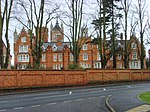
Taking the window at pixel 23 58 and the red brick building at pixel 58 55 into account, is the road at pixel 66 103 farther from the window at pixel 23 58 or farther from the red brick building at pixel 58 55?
the red brick building at pixel 58 55

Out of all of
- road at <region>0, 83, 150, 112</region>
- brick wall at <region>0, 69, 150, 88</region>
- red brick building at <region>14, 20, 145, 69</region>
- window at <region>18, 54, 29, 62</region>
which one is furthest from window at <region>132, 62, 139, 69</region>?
road at <region>0, 83, 150, 112</region>

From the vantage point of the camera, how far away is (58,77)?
37156 millimetres

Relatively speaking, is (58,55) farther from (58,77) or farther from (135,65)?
(58,77)

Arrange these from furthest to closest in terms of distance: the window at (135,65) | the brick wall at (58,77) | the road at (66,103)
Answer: the window at (135,65) → the brick wall at (58,77) → the road at (66,103)

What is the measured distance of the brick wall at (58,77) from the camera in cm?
3125

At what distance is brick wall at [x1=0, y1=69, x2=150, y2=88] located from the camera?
3125 centimetres

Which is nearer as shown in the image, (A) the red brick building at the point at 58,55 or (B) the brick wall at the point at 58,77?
(B) the brick wall at the point at 58,77

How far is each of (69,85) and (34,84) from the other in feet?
19.7

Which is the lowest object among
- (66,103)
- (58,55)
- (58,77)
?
(66,103)

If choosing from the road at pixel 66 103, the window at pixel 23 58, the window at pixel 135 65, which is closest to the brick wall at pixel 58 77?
the road at pixel 66 103

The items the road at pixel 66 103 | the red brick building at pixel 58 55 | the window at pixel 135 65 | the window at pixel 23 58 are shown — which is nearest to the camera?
the road at pixel 66 103

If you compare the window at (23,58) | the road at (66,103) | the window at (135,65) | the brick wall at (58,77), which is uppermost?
the window at (23,58)

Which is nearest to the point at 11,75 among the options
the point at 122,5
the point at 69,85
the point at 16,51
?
the point at 69,85

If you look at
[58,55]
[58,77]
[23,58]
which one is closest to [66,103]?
[58,77]
